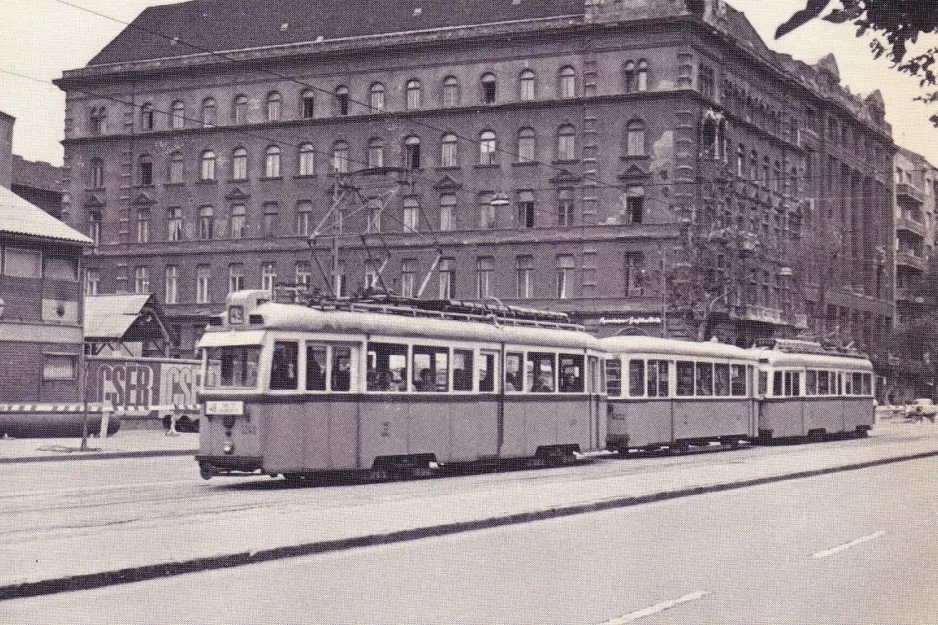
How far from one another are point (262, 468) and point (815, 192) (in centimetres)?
6667

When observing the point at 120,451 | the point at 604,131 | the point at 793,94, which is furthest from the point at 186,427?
the point at 793,94

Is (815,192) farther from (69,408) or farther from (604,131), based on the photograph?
(69,408)

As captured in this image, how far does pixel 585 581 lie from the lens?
34.4 feet

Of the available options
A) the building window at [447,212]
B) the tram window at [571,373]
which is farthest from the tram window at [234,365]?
the building window at [447,212]

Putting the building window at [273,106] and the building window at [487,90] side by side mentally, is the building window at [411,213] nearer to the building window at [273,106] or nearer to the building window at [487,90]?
the building window at [487,90]

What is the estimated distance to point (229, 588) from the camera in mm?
10055

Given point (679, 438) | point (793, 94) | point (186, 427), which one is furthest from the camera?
point (793, 94)

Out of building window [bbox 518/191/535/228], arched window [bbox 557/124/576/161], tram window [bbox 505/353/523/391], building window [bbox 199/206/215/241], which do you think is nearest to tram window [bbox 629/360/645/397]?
tram window [bbox 505/353/523/391]

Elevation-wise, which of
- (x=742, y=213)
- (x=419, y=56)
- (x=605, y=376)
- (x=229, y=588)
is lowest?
(x=229, y=588)

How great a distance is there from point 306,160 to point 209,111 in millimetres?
6443

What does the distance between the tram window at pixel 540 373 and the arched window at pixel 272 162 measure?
4562 centimetres

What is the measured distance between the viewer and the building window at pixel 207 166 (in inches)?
2793

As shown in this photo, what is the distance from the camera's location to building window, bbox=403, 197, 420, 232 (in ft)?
218

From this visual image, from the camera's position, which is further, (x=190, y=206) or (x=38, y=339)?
Result: (x=190, y=206)
